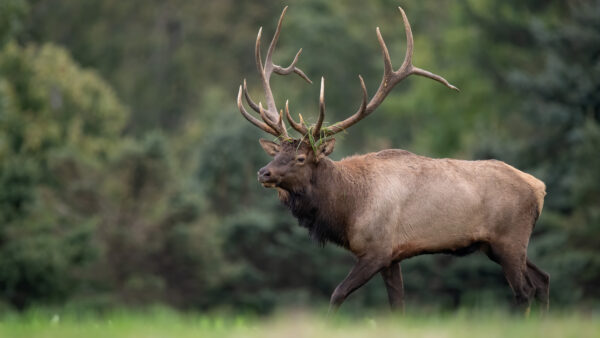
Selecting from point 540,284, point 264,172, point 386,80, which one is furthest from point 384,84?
point 540,284

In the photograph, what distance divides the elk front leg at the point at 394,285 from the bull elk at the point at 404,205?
0.03 ft

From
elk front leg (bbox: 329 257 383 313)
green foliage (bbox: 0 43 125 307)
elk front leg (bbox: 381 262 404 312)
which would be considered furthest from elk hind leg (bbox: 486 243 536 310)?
green foliage (bbox: 0 43 125 307)

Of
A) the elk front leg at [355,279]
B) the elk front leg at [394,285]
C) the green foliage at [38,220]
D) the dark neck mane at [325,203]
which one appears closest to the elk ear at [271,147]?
the dark neck mane at [325,203]

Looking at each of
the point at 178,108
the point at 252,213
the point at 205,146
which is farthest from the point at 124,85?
the point at 252,213

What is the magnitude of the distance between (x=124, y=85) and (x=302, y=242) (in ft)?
73.8

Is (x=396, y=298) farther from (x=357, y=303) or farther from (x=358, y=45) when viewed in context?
(x=358, y=45)

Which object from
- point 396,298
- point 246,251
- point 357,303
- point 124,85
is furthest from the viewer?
point 124,85

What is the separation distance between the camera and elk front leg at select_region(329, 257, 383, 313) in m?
9.78

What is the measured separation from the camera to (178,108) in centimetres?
5256

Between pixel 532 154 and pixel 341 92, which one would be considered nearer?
pixel 532 154

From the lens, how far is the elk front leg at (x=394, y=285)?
1055cm

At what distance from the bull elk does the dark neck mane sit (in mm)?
10

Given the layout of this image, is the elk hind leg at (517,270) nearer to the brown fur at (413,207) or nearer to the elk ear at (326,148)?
the brown fur at (413,207)

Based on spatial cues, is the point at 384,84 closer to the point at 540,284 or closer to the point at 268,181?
the point at 268,181
